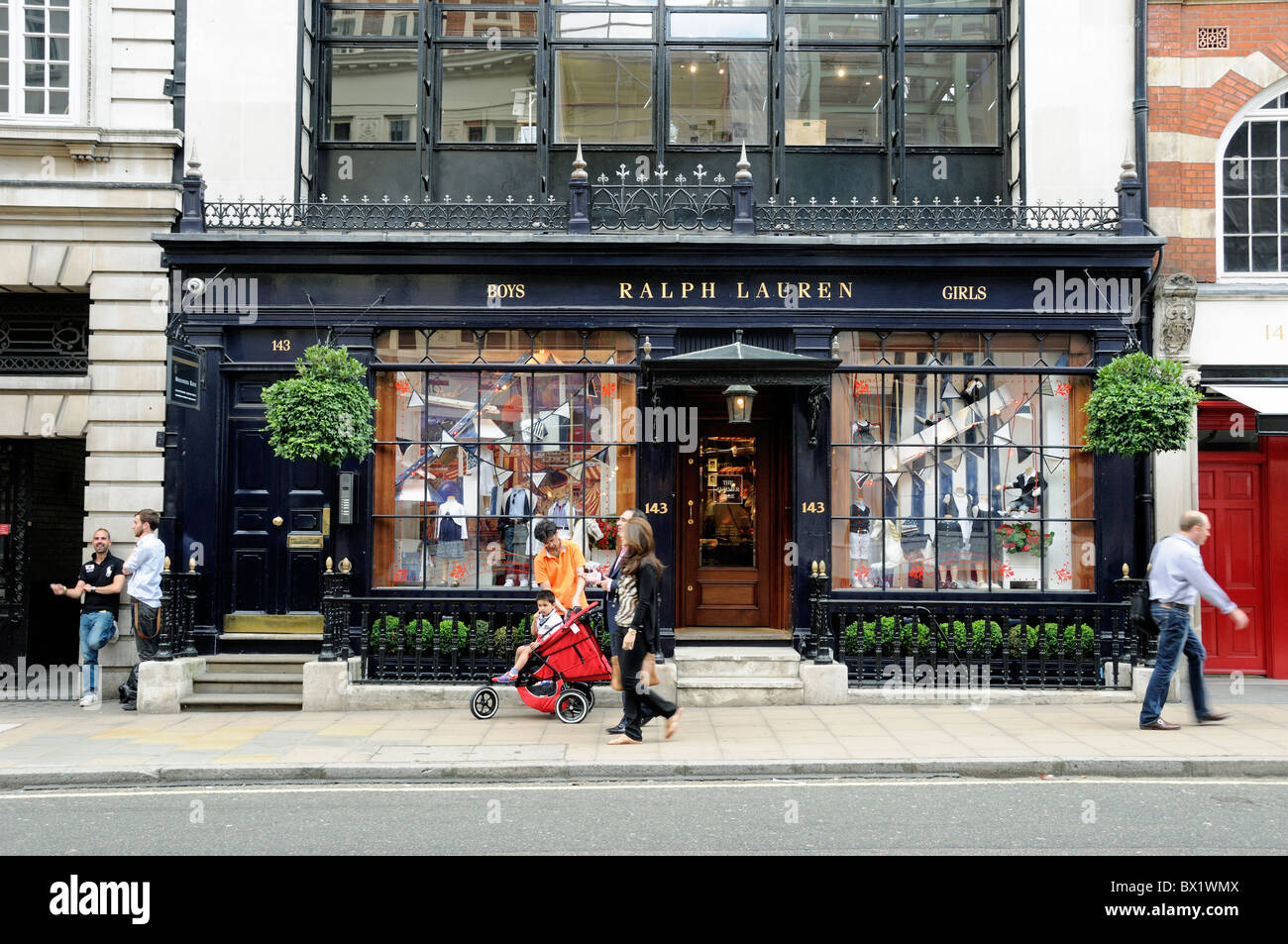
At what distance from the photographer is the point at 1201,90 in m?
13.2

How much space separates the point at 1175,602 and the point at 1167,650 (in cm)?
44

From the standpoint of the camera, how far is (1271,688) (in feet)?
41.3

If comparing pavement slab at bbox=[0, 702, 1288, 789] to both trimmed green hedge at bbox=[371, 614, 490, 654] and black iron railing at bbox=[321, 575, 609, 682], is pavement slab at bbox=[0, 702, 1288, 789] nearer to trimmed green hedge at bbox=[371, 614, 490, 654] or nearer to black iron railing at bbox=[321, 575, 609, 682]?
black iron railing at bbox=[321, 575, 609, 682]

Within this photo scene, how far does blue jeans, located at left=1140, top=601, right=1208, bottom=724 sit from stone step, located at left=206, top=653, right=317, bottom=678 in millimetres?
→ 8739

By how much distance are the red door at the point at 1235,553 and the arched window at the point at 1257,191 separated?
2.53 m

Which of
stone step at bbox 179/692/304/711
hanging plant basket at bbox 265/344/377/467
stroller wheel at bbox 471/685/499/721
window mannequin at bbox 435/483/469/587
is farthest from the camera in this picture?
window mannequin at bbox 435/483/469/587

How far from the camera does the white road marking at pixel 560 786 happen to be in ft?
27.1

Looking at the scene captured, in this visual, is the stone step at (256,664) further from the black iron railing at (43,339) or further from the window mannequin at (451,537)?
the black iron railing at (43,339)

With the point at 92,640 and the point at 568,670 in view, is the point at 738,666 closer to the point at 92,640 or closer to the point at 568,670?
the point at 568,670

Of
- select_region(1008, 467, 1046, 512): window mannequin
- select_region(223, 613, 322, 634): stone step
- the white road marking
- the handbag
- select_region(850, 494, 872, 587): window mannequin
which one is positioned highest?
select_region(1008, 467, 1046, 512): window mannequin

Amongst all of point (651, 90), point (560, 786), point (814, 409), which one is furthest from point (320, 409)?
point (651, 90)

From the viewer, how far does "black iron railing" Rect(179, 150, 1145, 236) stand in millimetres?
12617

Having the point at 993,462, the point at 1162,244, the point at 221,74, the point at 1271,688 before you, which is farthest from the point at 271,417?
the point at 1271,688

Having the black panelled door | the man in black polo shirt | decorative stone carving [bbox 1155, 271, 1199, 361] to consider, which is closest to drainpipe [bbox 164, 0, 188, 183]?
the black panelled door
